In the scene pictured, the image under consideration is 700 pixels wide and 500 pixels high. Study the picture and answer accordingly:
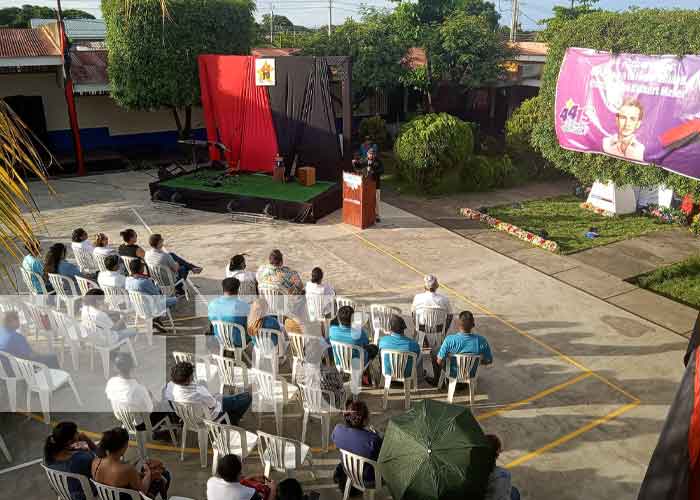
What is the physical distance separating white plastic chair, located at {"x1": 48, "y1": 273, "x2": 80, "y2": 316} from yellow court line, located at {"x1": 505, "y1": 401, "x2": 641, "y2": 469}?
5.48 metres

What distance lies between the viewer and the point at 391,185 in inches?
652

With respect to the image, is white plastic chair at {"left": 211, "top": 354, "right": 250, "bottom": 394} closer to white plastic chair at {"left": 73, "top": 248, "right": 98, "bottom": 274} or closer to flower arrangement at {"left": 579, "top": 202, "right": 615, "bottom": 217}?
white plastic chair at {"left": 73, "top": 248, "right": 98, "bottom": 274}

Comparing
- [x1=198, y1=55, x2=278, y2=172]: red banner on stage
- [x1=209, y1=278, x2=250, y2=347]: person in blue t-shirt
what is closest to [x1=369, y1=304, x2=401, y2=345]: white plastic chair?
[x1=209, y1=278, x2=250, y2=347]: person in blue t-shirt

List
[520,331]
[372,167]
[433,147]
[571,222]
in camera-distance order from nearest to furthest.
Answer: [520,331] → [372,167] → [571,222] → [433,147]

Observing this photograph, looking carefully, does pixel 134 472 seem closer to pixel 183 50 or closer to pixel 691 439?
pixel 691 439

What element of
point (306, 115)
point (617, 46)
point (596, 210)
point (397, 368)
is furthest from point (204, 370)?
point (596, 210)

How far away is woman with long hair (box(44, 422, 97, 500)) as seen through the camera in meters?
4.47

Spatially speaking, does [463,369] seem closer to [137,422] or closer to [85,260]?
[137,422]

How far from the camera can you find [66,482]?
14.6 feet

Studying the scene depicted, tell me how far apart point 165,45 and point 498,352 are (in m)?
13.2

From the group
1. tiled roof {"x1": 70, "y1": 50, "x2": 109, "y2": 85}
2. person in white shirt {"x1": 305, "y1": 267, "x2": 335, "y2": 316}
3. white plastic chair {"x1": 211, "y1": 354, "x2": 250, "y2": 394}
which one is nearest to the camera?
white plastic chair {"x1": 211, "y1": 354, "x2": 250, "y2": 394}

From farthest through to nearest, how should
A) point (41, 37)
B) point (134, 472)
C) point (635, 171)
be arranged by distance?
point (41, 37) → point (635, 171) → point (134, 472)

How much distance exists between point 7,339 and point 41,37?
14.7m

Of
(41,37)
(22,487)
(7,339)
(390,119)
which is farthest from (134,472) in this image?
(390,119)
